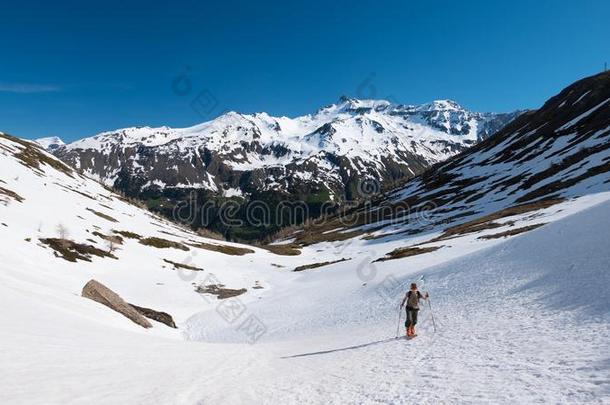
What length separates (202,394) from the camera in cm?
1380

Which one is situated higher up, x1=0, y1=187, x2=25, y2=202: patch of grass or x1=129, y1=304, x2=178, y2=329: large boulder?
x1=0, y1=187, x2=25, y2=202: patch of grass

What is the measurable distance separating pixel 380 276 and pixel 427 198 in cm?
13246

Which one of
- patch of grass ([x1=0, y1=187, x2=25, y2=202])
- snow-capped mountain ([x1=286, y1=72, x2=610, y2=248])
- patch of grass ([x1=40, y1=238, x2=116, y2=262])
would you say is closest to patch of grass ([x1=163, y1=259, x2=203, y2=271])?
patch of grass ([x1=40, y1=238, x2=116, y2=262])

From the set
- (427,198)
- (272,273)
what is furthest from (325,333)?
(427,198)

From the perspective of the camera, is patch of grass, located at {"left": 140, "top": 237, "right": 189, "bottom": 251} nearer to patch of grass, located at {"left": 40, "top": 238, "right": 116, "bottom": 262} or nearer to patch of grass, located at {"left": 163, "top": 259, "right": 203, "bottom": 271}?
patch of grass, located at {"left": 163, "top": 259, "right": 203, "bottom": 271}

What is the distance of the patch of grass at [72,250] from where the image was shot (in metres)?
62.2

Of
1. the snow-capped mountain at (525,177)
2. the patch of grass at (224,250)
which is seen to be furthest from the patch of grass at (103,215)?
the snow-capped mountain at (525,177)

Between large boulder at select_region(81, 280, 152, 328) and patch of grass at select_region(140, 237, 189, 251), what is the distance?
5853 centimetres

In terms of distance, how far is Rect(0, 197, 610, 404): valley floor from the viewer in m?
12.5

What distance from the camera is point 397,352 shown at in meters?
18.7

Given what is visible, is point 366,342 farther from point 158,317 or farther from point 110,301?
point 158,317

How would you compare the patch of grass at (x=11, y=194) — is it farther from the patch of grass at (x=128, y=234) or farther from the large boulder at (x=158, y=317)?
the large boulder at (x=158, y=317)

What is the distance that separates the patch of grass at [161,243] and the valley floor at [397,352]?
64.2m

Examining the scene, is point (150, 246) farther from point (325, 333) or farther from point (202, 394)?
point (202, 394)
